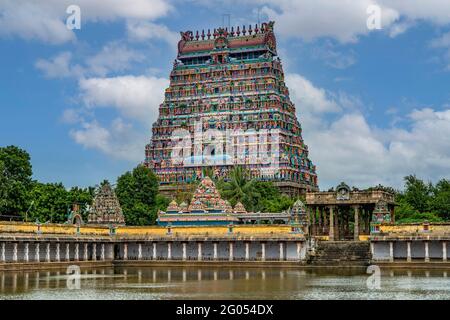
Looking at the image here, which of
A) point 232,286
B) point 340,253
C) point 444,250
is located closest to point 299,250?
point 340,253

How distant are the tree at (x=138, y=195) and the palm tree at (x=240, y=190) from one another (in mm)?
8669

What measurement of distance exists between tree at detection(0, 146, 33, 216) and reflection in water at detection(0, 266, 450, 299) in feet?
57.5

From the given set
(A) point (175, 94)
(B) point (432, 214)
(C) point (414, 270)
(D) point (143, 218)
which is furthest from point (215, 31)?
(C) point (414, 270)

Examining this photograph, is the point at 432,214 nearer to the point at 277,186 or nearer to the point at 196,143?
the point at 277,186

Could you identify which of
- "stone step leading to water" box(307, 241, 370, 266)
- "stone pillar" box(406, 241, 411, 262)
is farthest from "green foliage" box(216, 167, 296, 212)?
"stone pillar" box(406, 241, 411, 262)

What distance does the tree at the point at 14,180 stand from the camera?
80.1 m

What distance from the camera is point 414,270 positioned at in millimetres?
67125

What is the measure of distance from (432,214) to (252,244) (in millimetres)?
24316

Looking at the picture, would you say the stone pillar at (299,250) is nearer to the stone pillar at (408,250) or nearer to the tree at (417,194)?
the stone pillar at (408,250)

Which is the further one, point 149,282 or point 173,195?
point 173,195

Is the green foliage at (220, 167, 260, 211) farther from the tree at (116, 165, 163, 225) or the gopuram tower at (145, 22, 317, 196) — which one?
the gopuram tower at (145, 22, 317, 196)

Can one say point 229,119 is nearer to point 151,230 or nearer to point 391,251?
point 151,230

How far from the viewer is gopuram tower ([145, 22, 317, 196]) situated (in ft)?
387

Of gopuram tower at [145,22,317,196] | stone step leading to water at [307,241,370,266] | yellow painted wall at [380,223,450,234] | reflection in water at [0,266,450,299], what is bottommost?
reflection in water at [0,266,450,299]
